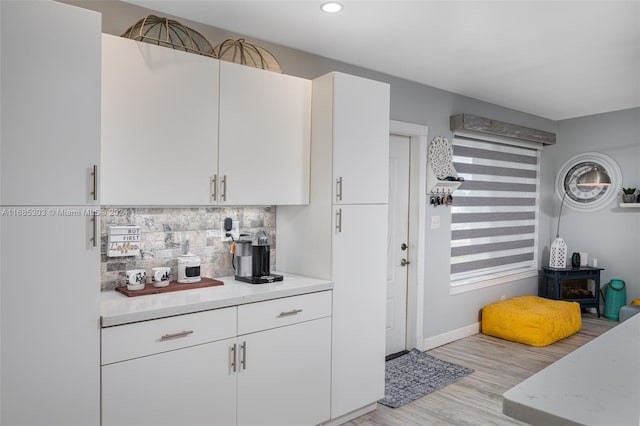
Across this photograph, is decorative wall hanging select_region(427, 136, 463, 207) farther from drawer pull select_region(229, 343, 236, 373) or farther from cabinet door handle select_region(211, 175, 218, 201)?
drawer pull select_region(229, 343, 236, 373)

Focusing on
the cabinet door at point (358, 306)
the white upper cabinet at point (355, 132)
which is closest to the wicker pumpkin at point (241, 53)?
the white upper cabinet at point (355, 132)

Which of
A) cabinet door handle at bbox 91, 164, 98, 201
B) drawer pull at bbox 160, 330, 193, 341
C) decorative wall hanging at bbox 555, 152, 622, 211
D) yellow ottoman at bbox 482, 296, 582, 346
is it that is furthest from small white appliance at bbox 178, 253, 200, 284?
decorative wall hanging at bbox 555, 152, 622, 211

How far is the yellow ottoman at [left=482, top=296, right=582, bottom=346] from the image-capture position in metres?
4.48

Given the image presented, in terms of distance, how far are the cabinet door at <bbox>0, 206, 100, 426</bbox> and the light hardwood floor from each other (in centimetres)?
177

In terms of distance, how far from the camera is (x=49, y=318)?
1.86m

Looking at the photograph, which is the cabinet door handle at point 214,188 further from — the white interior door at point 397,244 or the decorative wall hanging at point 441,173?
the decorative wall hanging at point 441,173

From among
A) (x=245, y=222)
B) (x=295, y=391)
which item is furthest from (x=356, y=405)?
(x=245, y=222)

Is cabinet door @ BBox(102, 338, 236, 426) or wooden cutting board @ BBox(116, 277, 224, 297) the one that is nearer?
cabinet door @ BBox(102, 338, 236, 426)

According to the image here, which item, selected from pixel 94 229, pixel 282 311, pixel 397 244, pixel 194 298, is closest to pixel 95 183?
pixel 94 229

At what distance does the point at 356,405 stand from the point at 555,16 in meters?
2.72

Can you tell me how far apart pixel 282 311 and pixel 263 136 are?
3.45ft

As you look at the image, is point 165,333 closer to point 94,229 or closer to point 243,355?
point 243,355

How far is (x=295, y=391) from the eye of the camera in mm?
2656

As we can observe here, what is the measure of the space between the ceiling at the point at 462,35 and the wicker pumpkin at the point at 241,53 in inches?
6.1
